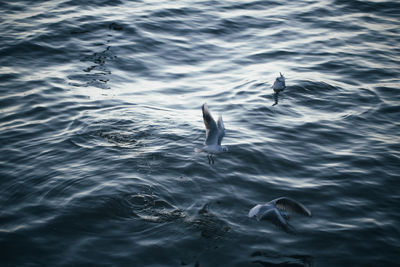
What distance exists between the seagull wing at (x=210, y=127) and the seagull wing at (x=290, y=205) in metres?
1.95

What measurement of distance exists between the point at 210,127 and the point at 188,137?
1905 millimetres

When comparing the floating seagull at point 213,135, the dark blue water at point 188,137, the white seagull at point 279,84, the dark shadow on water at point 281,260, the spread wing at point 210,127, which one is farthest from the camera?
the white seagull at point 279,84

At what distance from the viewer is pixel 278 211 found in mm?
6859

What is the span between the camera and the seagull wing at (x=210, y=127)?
776 cm

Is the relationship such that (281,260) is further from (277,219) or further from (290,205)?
(290,205)

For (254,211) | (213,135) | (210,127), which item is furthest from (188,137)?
(254,211)

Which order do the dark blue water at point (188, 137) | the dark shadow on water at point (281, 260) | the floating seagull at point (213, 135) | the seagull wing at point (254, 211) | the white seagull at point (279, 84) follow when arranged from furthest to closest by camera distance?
the white seagull at point (279, 84) < the floating seagull at point (213, 135) < the seagull wing at point (254, 211) < the dark blue water at point (188, 137) < the dark shadow on water at point (281, 260)

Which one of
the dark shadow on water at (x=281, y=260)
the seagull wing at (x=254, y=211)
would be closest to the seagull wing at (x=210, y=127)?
the seagull wing at (x=254, y=211)

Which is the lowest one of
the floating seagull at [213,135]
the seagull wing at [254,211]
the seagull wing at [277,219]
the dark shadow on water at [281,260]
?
the dark shadow on water at [281,260]

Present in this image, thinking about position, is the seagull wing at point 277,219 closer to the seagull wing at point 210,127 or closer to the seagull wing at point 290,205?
the seagull wing at point 290,205

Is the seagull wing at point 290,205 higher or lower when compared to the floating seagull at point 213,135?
lower

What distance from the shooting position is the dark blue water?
6.62m

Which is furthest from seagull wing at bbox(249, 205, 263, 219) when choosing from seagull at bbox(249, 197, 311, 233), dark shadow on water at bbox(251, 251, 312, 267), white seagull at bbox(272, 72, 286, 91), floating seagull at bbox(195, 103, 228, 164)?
white seagull at bbox(272, 72, 286, 91)

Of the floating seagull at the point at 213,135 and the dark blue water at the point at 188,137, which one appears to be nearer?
the dark blue water at the point at 188,137
